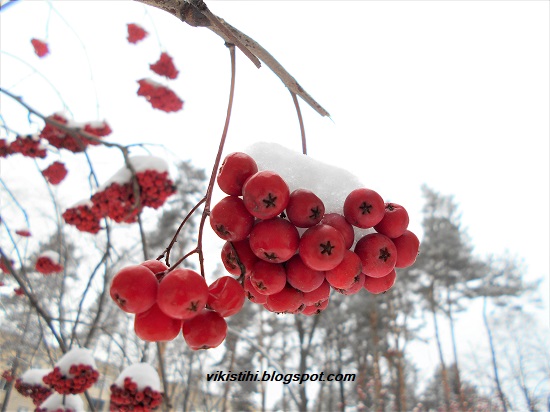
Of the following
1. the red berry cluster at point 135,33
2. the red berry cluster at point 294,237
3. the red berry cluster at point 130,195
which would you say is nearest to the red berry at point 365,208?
the red berry cluster at point 294,237

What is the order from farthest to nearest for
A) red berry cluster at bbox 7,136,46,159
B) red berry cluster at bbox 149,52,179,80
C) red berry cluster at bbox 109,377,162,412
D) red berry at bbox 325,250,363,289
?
red berry cluster at bbox 149,52,179,80 → red berry cluster at bbox 7,136,46,159 → red berry cluster at bbox 109,377,162,412 → red berry at bbox 325,250,363,289

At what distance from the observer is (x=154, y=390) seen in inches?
76.4

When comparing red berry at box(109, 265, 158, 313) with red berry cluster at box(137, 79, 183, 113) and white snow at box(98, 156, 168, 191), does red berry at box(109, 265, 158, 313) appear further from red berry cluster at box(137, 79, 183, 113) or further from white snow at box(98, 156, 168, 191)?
Result: red berry cluster at box(137, 79, 183, 113)

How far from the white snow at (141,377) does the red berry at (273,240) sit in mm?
1554

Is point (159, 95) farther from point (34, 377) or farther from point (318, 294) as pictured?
point (318, 294)

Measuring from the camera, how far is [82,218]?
2.15 meters

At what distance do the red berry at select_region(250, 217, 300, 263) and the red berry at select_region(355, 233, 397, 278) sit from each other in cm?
24

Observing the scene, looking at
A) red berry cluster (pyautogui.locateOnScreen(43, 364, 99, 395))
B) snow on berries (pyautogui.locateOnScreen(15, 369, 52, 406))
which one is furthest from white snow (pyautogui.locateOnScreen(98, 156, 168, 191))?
snow on berries (pyautogui.locateOnScreen(15, 369, 52, 406))

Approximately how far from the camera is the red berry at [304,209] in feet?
3.03

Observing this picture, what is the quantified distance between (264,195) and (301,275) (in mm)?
256

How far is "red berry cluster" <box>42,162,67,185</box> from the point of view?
9.53 feet

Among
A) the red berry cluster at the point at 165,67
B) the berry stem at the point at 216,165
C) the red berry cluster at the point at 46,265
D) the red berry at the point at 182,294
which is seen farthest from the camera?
the red berry cluster at the point at 165,67

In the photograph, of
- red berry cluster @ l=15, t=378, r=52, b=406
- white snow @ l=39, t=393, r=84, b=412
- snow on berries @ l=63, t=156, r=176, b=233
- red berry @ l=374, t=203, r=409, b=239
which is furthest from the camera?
red berry cluster @ l=15, t=378, r=52, b=406

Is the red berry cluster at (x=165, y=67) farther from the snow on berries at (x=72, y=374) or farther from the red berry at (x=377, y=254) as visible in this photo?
the red berry at (x=377, y=254)
